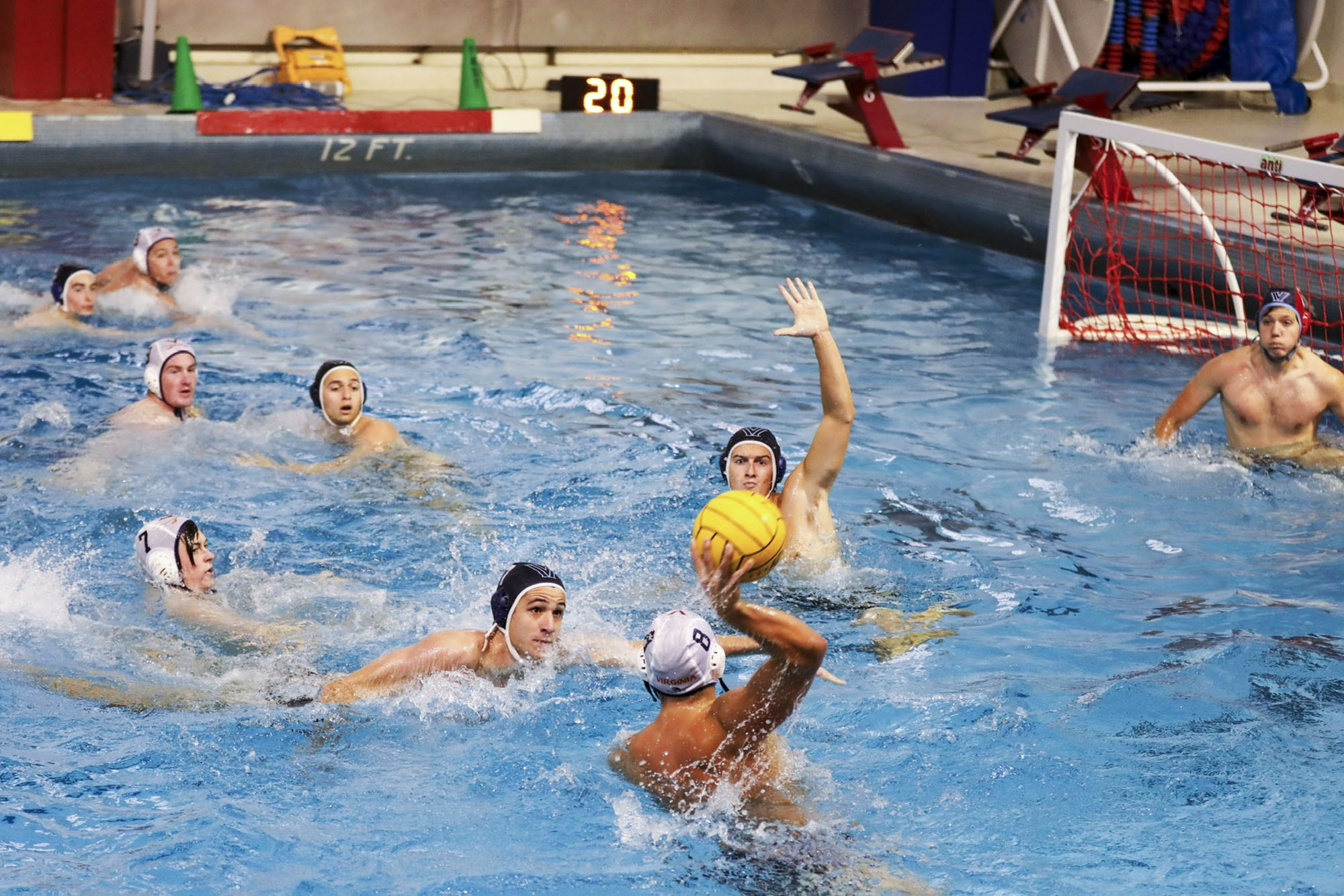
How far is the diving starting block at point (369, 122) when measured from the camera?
14.9 meters

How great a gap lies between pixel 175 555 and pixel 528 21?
13.9 meters

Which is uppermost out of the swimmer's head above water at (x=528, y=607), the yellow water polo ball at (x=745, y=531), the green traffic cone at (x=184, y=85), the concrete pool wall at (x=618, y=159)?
the green traffic cone at (x=184, y=85)

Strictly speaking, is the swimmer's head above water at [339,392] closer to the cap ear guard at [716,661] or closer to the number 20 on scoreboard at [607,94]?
the cap ear guard at [716,661]

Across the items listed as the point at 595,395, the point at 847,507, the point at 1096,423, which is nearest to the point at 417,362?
the point at 595,395

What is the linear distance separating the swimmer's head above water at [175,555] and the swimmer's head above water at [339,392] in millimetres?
1818

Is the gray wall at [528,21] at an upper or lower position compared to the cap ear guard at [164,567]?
upper

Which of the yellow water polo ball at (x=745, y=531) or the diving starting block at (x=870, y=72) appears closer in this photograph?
the yellow water polo ball at (x=745, y=531)

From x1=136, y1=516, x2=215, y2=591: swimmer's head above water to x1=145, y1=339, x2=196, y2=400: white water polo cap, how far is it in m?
2.03

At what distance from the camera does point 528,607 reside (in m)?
5.14

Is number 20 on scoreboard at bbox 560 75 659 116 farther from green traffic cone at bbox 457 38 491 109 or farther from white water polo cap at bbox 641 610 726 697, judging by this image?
white water polo cap at bbox 641 610 726 697

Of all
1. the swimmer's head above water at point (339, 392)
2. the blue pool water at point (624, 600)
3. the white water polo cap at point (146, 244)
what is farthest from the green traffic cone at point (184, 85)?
the swimmer's head above water at point (339, 392)

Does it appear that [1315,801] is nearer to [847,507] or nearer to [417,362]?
[847,507]

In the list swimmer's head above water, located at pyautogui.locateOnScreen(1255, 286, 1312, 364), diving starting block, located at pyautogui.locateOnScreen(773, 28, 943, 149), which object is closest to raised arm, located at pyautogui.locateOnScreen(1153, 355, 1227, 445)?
swimmer's head above water, located at pyautogui.locateOnScreen(1255, 286, 1312, 364)

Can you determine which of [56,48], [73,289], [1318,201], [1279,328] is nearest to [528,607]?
[1279,328]
